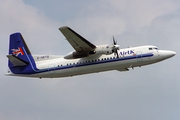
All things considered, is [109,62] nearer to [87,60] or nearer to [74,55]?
[87,60]

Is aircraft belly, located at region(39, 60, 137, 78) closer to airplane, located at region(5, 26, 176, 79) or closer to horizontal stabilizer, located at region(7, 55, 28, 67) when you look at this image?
airplane, located at region(5, 26, 176, 79)

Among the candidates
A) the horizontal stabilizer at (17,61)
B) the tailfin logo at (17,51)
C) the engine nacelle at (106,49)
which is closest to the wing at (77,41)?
the engine nacelle at (106,49)

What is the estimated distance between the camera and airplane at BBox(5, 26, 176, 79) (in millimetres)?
31984

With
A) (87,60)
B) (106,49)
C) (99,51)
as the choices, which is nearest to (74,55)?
(87,60)

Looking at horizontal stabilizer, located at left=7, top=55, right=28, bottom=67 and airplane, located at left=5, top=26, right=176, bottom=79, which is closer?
airplane, located at left=5, top=26, right=176, bottom=79

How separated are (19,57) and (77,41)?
26.4 feet

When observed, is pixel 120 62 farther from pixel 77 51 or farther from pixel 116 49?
pixel 77 51

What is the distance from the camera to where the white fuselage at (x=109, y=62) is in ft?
107

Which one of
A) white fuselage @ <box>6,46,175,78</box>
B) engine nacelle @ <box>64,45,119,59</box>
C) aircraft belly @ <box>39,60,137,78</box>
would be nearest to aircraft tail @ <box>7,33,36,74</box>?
aircraft belly @ <box>39,60,137,78</box>

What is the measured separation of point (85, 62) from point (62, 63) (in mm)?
2426

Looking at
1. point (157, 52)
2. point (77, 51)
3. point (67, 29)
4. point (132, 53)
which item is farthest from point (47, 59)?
point (157, 52)

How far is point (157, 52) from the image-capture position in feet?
107

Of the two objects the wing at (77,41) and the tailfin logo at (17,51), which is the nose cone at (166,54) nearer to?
the wing at (77,41)

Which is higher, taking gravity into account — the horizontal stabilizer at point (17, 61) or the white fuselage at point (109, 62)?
the horizontal stabilizer at point (17, 61)
